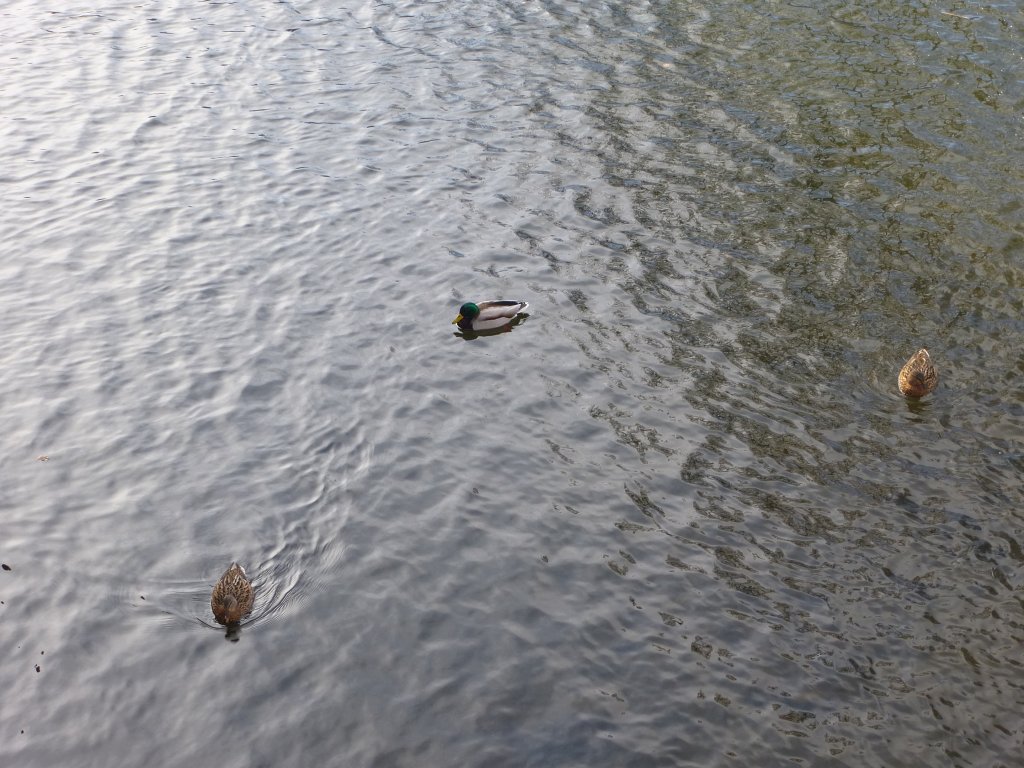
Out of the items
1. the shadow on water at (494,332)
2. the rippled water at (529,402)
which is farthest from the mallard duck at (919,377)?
the shadow on water at (494,332)

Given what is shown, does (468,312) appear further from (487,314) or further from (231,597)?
(231,597)

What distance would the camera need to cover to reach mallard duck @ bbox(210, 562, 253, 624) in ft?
29.2

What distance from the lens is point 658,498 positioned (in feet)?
33.6

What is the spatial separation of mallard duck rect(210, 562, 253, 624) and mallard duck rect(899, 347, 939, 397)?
23.9 ft

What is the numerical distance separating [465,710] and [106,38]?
1850cm

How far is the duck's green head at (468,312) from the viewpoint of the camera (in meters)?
12.8

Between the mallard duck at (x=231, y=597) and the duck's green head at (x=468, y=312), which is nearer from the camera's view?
the mallard duck at (x=231, y=597)

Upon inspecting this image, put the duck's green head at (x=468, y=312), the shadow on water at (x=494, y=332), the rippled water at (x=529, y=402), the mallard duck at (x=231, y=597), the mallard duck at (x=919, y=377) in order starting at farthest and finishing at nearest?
the shadow on water at (x=494, y=332), the duck's green head at (x=468, y=312), the mallard duck at (x=919, y=377), the mallard duck at (x=231, y=597), the rippled water at (x=529, y=402)

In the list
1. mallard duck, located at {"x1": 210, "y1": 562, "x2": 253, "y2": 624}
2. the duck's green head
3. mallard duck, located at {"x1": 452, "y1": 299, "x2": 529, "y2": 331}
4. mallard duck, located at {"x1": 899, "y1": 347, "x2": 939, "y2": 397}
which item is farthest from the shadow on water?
mallard duck, located at {"x1": 210, "y1": 562, "x2": 253, "y2": 624}

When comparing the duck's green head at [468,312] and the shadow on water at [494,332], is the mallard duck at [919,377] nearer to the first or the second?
the shadow on water at [494,332]

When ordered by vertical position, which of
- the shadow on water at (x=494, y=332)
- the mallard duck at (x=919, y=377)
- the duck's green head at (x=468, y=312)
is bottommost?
the shadow on water at (x=494, y=332)

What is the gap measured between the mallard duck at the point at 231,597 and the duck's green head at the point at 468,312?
→ 496 cm

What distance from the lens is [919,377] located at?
10.9m

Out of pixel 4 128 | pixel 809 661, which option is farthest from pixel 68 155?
pixel 809 661
